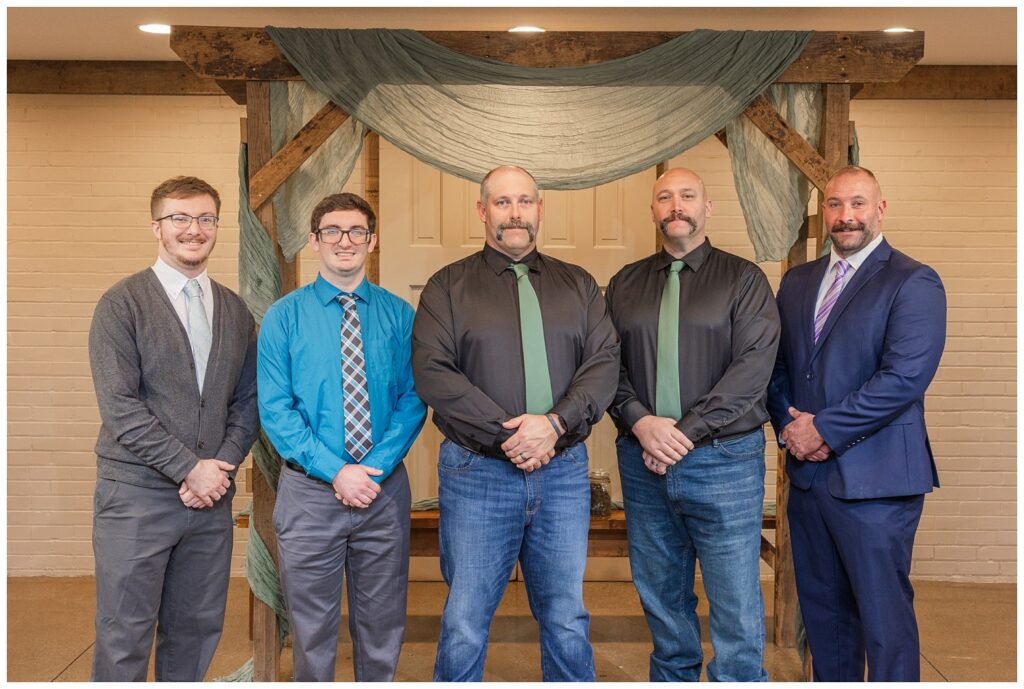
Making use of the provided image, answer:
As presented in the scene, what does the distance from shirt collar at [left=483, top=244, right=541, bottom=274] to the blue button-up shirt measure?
0.36 m

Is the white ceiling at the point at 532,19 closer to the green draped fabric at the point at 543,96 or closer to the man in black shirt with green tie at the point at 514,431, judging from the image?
the green draped fabric at the point at 543,96

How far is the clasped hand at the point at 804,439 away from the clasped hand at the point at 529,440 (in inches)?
31.6

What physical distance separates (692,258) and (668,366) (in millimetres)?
369

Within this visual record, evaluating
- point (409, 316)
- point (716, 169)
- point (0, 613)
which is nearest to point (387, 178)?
point (716, 169)

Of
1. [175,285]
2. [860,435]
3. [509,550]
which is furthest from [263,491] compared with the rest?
[860,435]

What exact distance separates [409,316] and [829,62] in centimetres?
184

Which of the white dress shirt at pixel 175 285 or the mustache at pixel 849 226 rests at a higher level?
the mustache at pixel 849 226

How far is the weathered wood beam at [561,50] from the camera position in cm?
358

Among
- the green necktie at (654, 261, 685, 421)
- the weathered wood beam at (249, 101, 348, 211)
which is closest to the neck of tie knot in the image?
the weathered wood beam at (249, 101, 348, 211)

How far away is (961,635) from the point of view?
14.6 ft

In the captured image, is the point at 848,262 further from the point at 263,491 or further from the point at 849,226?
the point at 263,491

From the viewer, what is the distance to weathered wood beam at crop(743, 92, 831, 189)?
11.9ft

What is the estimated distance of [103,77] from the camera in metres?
5.07

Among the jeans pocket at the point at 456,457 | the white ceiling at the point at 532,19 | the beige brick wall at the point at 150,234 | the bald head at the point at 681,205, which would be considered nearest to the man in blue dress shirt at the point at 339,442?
the jeans pocket at the point at 456,457
